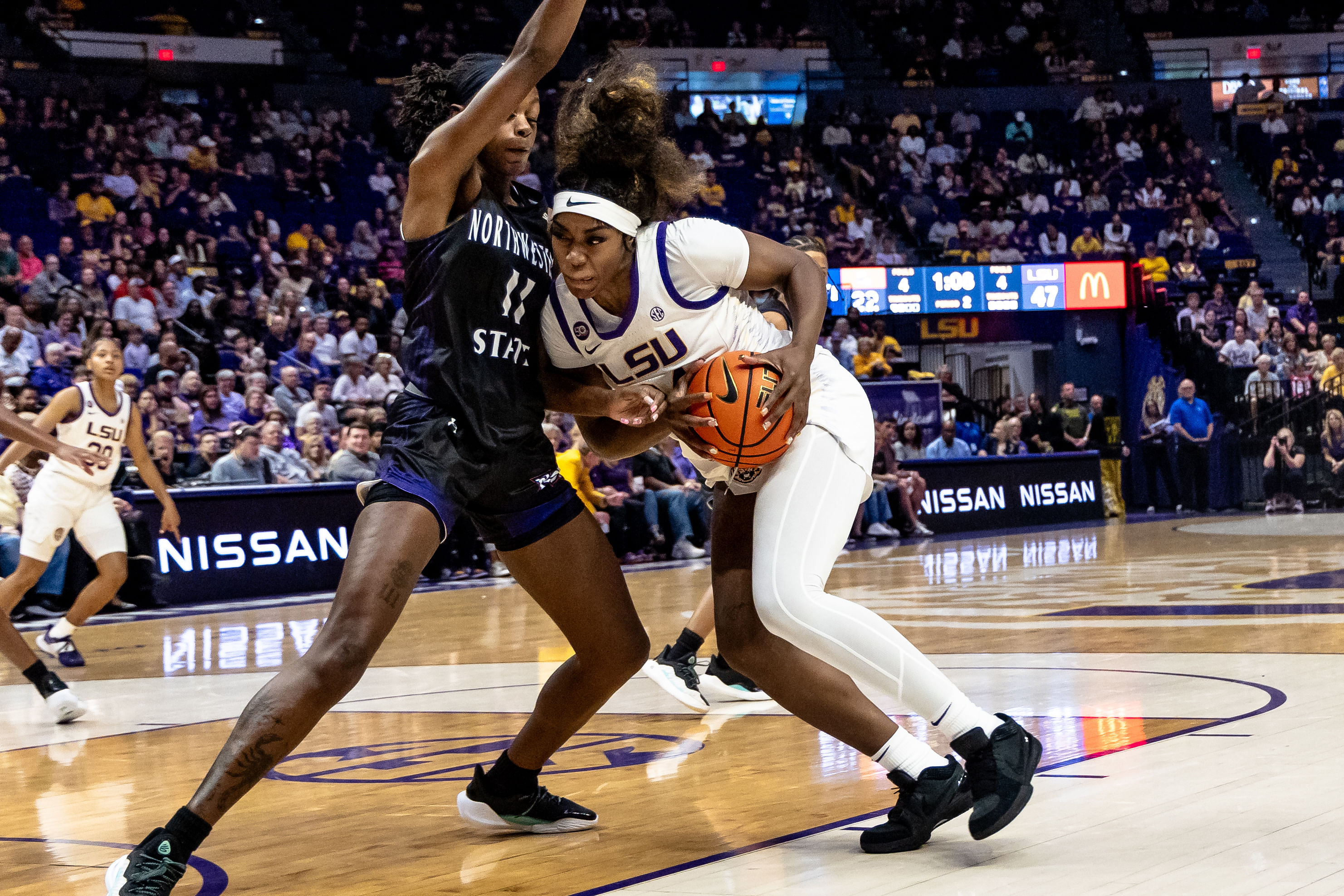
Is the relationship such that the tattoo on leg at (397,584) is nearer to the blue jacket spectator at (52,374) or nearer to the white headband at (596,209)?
the white headband at (596,209)

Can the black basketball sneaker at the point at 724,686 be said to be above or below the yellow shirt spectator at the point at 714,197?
below

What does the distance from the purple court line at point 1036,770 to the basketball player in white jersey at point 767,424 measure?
0.79 feet

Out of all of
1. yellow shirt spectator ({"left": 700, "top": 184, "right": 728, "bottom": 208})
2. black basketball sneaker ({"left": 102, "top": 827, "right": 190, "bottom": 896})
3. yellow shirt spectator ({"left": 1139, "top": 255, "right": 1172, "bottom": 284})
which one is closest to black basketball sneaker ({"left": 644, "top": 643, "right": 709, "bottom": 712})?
black basketball sneaker ({"left": 102, "top": 827, "right": 190, "bottom": 896})

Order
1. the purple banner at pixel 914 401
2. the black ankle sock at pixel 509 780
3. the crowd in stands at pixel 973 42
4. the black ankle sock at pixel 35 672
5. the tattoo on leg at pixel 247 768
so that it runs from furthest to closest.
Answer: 1. the crowd in stands at pixel 973 42
2. the purple banner at pixel 914 401
3. the black ankle sock at pixel 35 672
4. the black ankle sock at pixel 509 780
5. the tattoo on leg at pixel 247 768

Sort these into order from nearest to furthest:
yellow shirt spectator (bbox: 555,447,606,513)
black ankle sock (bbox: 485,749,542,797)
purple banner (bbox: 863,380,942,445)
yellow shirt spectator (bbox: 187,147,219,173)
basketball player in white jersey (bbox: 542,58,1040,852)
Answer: basketball player in white jersey (bbox: 542,58,1040,852)
black ankle sock (bbox: 485,749,542,797)
yellow shirt spectator (bbox: 555,447,606,513)
purple banner (bbox: 863,380,942,445)
yellow shirt spectator (bbox: 187,147,219,173)

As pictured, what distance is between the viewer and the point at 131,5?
941 inches

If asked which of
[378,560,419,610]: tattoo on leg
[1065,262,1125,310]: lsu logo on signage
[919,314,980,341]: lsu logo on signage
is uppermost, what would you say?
[1065,262,1125,310]: lsu logo on signage

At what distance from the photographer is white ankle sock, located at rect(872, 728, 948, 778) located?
340cm

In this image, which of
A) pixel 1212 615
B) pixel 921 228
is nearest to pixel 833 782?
pixel 1212 615

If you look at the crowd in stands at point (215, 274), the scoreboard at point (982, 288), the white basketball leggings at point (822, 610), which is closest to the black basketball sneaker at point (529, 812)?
the white basketball leggings at point (822, 610)

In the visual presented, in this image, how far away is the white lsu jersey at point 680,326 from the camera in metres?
3.54

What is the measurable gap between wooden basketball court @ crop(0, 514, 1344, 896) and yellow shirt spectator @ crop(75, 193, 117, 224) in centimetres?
1048

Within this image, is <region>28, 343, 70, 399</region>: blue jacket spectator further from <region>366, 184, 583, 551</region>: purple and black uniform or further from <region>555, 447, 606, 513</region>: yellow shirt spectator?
<region>366, 184, 583, 551</region>: purple and black uniform

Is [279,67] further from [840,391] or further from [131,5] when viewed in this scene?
[840,391]
